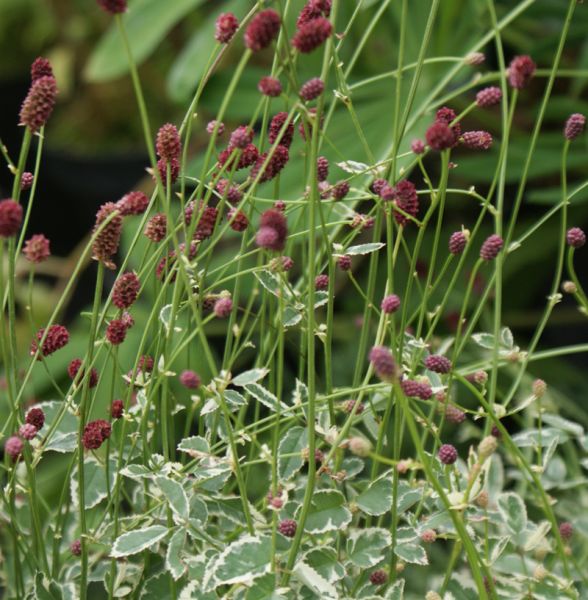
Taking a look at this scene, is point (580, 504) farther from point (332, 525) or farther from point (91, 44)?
point (91, 44)

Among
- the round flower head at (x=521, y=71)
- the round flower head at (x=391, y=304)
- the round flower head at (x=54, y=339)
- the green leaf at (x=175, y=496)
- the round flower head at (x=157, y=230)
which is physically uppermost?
the round flower head at (x=521, y=71)

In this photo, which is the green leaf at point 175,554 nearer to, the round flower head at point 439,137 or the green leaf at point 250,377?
the green leaf at point 250,377

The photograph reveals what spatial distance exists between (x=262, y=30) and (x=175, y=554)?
265mm

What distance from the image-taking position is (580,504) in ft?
2.43

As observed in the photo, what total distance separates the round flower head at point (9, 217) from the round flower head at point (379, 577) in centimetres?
28

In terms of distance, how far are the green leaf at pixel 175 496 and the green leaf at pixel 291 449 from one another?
8 centimetres

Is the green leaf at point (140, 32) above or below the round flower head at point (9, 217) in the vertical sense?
Result: below

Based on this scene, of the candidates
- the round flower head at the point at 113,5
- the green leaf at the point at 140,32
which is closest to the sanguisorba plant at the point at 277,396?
the round flower head at the point at 113,5

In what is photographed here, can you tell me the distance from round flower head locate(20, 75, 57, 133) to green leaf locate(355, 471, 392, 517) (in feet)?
0.85

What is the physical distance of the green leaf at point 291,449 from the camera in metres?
0.54

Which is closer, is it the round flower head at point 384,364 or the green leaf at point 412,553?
the round flower head at point 384,364

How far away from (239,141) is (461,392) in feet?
2.66

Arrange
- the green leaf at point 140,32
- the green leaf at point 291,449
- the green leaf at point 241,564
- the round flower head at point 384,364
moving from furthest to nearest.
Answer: the green leaf at point 140,32
the green leaf at point 291,449
the green leaf at point 241,564
the round flower head at point 384,364

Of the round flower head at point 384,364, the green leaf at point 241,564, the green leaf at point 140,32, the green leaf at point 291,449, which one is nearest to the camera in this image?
the round flower head at point 384,364
